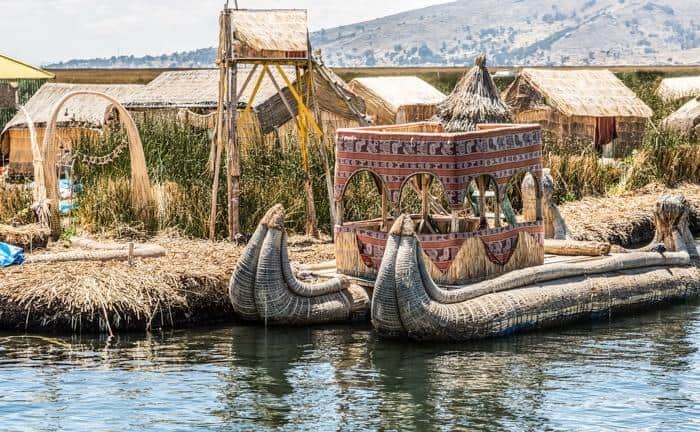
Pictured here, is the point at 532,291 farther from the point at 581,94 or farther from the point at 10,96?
the point at 10,96

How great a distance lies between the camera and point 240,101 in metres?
26.1

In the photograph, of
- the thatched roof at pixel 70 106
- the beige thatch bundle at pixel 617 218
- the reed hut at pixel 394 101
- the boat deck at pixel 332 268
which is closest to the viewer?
the boat deck at pixel 332 268

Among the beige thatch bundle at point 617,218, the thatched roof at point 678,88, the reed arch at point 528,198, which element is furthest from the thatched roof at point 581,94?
the reed arch at point 528,198

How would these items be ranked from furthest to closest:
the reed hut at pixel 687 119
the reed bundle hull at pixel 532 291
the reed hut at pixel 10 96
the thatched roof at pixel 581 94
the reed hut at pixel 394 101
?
1. the reed hut at pixel 394 101
2. the reed hut at pixel 687 119
3. the thatched roof at pixel 581 94
4. the reed hut at pixel 10 96
5. the reed bundle hull at pixel 532 291

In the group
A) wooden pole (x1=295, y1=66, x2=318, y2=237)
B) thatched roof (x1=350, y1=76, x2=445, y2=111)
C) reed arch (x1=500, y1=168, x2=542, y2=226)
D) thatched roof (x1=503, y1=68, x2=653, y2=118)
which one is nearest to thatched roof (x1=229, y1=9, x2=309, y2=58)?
wooden pole (x1=295, y1=66, x2=318, y2=237)

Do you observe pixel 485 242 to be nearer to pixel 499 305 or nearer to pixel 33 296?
pixel 499 305

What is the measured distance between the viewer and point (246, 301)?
1431 centimetres

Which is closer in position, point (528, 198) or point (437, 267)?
point (437, 267)

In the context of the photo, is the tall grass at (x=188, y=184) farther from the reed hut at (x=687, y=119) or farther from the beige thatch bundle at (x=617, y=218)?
→ the reed hut at (x=687, y=119)

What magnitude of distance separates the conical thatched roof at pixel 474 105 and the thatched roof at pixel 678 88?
73.4 ft

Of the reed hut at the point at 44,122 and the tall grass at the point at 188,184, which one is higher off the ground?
the reed hut at the point at 44,122

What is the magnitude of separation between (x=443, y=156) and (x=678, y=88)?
28.8m

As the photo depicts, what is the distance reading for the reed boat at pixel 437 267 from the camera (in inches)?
535

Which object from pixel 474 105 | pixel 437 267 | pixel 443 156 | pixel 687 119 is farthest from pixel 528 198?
pixel 687 119
